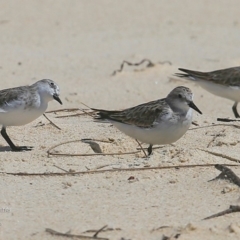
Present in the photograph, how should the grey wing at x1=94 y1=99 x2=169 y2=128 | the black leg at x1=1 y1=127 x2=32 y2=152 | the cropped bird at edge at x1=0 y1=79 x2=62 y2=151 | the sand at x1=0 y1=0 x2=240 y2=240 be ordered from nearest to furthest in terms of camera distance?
the sand at x1=0 y1=0 x2=240 y2=240, the grey wing at x1=94 y1=99 x2=169 y2=128, the black leg at x1=1 y1=127 x2=32 y2=152, the cropped bird at edge at x1=0 y1=79 x2=62 y2=151

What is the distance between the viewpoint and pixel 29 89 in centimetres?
724

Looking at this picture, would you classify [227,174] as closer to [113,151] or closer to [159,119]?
[159,119]

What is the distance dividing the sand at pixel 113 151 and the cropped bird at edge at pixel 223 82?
32 cm

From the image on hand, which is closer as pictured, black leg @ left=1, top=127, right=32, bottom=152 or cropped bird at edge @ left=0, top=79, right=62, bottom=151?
black leg @ left=1, top=127, right=32, bottom=152

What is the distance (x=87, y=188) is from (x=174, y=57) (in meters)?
7.77

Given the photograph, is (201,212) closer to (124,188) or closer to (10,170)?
(124,188)

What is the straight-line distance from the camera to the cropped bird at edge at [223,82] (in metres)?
9.25

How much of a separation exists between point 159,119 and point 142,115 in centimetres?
21

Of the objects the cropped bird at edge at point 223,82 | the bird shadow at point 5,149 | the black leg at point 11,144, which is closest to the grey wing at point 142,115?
the black leg at point 11,144

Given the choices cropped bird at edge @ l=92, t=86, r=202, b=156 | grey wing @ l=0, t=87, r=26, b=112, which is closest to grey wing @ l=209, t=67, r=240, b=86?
cropped bird at edge @ l=92, t=86, r=202, b=156

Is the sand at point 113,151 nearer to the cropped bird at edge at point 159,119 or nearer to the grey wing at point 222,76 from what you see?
the cropped bird at edge at point 159,119

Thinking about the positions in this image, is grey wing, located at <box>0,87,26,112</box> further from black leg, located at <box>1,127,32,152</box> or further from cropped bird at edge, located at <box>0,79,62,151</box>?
black leg, located at <box>1,127,32,152</box>

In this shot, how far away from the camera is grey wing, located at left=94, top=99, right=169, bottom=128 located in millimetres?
6699

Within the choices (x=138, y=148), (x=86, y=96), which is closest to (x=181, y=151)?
(x=138, y=148)
